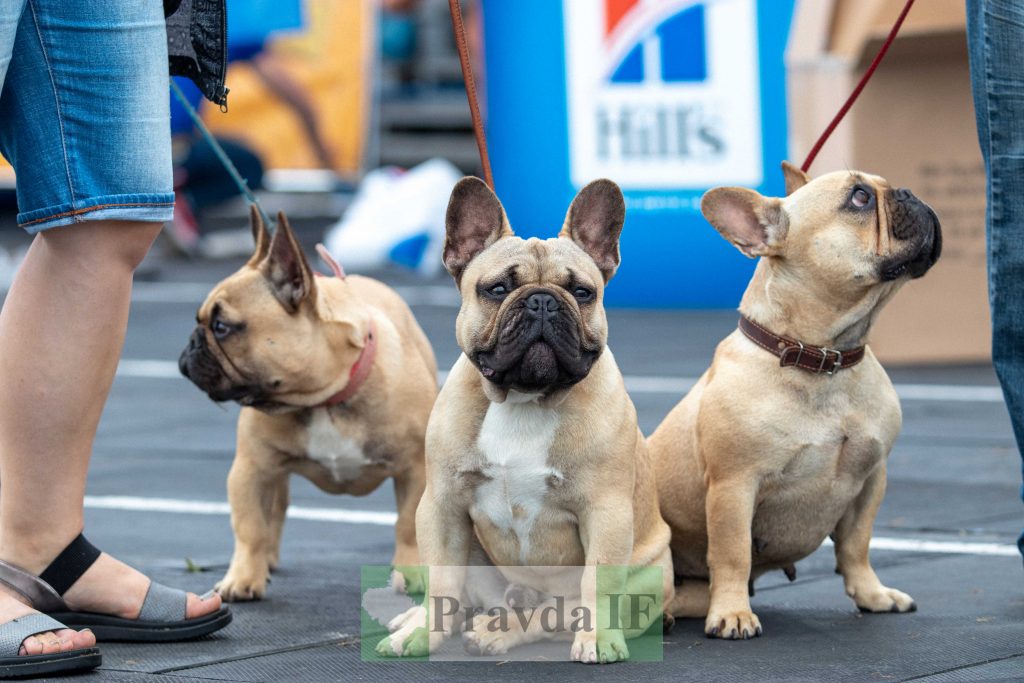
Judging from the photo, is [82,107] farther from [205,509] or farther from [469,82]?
[205,509]

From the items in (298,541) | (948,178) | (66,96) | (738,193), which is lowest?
(298,541)

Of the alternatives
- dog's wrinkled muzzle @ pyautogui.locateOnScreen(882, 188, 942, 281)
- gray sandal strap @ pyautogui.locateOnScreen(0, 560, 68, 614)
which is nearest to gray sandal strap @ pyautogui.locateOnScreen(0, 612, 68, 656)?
gray sandal strap @ pyautogui.locateOnScreen(0, 560, 68, 614)

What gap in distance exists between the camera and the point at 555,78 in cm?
962

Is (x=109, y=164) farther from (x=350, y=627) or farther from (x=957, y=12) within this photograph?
(x=957, y=12)

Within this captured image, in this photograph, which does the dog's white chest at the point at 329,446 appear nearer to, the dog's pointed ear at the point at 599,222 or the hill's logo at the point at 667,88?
the dog's pointed ear at the point at 599,222

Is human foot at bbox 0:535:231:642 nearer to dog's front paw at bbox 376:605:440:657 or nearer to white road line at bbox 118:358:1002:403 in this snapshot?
dog's front paw at bbox 376:605:440:657

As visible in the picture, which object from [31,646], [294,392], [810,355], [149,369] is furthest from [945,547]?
[149,369]

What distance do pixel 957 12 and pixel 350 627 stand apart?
14.8ft

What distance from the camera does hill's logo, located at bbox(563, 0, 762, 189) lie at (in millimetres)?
9273

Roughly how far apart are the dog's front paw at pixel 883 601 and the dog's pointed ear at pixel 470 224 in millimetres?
1267

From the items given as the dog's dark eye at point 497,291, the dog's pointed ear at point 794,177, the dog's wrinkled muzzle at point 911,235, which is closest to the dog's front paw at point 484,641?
the dog's dark eye at point 497,291

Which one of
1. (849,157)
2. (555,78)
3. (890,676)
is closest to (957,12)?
(849,157)

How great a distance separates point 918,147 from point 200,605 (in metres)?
5.22

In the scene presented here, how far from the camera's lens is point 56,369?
3.18m
